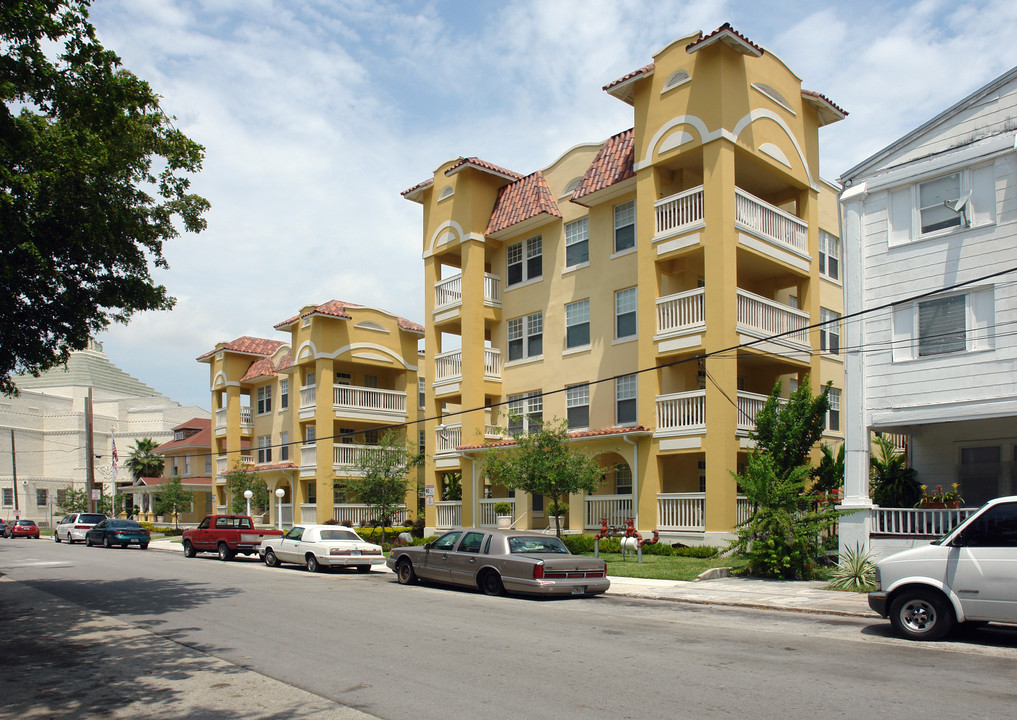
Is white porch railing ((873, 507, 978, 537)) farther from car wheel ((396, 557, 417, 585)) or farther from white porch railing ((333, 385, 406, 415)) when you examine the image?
white porch railing ((333, 385, 406, 415))

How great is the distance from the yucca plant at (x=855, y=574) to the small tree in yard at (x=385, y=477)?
19.2m

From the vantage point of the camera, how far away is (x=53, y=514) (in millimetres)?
68188

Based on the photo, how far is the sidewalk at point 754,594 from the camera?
1467 cm

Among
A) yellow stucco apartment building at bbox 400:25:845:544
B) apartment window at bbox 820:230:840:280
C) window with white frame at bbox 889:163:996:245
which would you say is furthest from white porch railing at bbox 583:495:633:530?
apartment window at bbox 820:230:840:280

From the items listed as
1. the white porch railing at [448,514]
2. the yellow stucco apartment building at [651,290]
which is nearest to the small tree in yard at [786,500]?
the yellow stucco apartment building at [651,290]

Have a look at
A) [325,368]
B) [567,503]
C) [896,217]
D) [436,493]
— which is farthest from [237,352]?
[896,217]

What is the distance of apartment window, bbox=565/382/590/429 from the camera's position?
91.1 ft

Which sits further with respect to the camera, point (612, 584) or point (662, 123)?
point (662, 123)

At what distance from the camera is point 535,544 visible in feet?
57.0

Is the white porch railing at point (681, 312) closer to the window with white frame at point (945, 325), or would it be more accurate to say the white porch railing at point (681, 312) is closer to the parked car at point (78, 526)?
the window with white frame at point (945, 325)

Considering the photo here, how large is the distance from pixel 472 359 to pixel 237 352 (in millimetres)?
22532

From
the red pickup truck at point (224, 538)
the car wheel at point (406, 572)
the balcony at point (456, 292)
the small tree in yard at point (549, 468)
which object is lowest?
the red pickup truck at point (224, 538)

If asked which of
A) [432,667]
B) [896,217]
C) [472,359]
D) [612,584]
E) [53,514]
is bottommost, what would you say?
[53,514]

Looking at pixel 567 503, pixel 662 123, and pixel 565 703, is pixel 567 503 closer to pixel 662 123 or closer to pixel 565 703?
pixel 662 123
